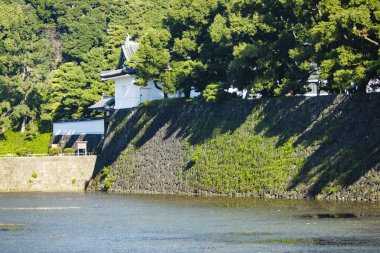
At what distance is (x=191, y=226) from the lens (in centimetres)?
3453

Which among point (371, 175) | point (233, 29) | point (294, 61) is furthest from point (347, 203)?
point (233, 29)

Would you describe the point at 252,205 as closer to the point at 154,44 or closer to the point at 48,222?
the point at 48,222

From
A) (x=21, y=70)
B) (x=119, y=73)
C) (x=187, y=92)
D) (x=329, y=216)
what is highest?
(x=21, y=70)

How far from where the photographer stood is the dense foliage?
4301 centimetres

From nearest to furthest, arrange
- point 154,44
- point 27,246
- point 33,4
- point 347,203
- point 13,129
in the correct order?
→ point 27,246
point 347,203
point 154,44
point 13,129
point 33,4

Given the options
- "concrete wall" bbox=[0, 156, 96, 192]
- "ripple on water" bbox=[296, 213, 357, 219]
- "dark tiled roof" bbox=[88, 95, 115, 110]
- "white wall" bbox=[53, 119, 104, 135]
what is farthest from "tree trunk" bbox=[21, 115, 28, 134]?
"ripple on water" bbox=[296, 213, 357, 219]

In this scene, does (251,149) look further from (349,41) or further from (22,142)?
(22,142)

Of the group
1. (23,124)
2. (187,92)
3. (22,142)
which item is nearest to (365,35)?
(187,92)

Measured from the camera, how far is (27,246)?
29.2 meters

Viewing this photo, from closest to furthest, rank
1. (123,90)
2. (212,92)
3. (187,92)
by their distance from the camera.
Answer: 1. (212,92)
2. (187,92)
3. (123,90)

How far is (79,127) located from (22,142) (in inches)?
386

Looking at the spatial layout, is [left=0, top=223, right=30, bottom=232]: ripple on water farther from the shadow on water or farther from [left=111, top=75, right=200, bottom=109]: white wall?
[left=111, top=75, right=200, bottom=109]: white wall

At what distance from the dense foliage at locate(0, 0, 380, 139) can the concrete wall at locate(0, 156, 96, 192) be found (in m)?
8.03

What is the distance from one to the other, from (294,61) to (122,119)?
18596mm
